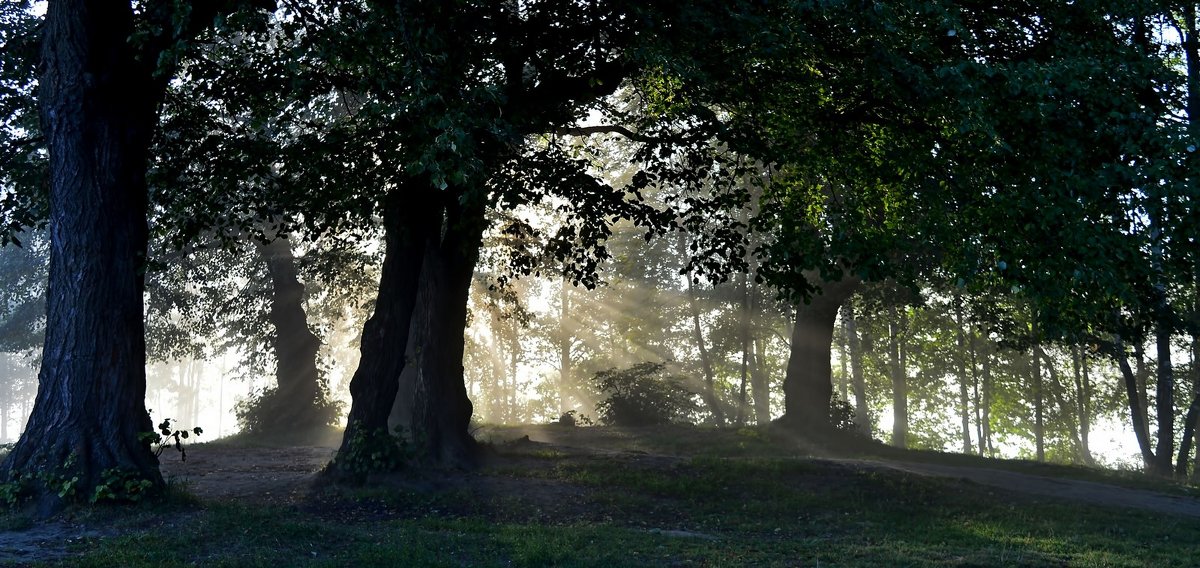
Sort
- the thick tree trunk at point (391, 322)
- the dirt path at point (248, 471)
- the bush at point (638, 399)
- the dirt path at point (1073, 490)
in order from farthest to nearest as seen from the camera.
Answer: the bush at point (638, 399)
the dirt path at point (1073, 490)
the thick tree trunk at point (391, 322)
the dirt path at point (248, 471)

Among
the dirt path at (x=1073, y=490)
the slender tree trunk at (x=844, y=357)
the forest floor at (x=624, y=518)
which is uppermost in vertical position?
the slender tree trunk at (x=844, y=357)

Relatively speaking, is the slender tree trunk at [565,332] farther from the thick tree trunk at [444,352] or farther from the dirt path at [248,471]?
the thick tree trunk at [444,352]

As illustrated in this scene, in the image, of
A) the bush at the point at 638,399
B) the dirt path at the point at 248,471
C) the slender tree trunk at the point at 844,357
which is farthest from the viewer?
the slender tree trunk at the point at 844,357

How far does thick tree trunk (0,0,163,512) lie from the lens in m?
10.5

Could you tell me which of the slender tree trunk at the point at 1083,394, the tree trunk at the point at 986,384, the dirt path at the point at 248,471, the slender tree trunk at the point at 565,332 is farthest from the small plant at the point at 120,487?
the slender tree trunk at the point at 565,332

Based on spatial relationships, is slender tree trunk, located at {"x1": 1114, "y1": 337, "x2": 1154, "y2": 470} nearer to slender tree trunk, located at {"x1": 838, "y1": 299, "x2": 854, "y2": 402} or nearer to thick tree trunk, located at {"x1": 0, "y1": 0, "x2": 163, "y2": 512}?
slender tree trunk, located at {"x1": 838, "y1": 299, "x2": 854, "y2": 402}

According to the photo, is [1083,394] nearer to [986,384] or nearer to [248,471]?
[986,384]

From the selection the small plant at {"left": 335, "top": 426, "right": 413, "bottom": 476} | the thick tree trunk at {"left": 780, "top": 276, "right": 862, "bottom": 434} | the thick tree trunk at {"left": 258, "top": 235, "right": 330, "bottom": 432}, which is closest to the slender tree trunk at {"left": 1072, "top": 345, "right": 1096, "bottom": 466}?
the thick tree trunk at {"left": 780, "top": 276, "right": 862, "bottom": 434}

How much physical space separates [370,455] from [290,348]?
16053mm

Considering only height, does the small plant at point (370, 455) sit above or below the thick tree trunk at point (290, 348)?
below

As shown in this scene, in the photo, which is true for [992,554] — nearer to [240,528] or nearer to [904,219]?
[904,219]

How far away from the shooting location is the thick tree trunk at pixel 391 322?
14.3 metres

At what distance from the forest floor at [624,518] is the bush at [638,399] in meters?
8.09

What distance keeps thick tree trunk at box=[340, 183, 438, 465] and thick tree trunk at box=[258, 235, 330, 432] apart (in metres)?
15.1
